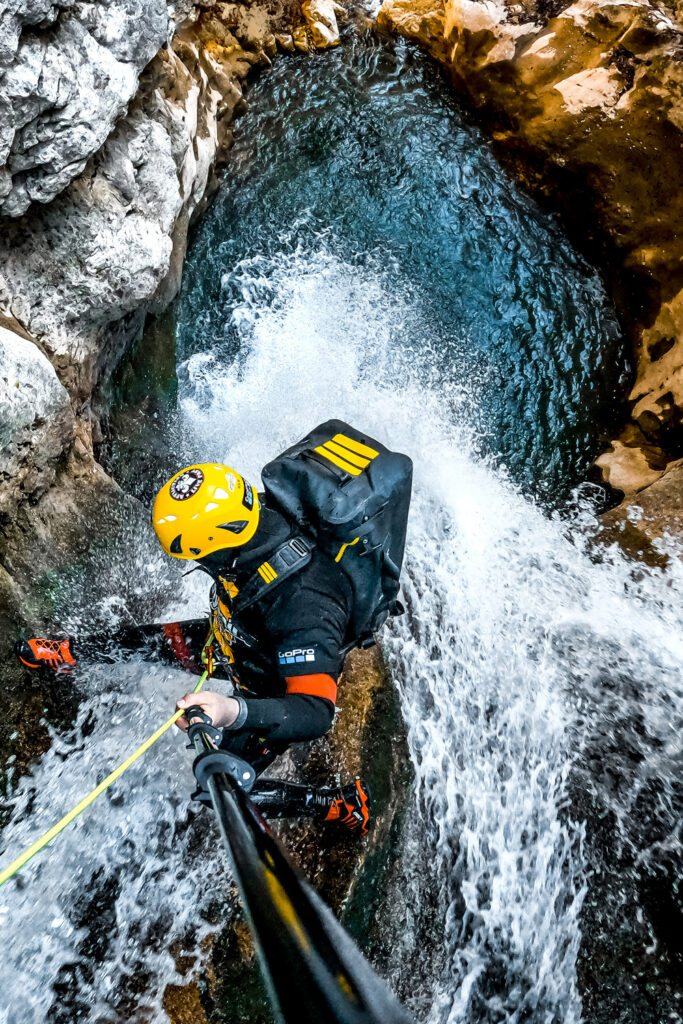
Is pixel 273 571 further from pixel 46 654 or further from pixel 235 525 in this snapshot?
pixel 46 654

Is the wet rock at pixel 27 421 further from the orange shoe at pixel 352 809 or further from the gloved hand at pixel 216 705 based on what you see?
the orange shoe at pixel 352 809

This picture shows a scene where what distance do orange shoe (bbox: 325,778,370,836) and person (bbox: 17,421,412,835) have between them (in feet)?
0.10

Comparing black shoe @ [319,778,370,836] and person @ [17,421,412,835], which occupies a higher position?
person @ [17,421,412,835]

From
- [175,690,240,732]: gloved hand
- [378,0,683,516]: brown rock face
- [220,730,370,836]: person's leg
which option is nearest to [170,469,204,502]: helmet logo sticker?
[175,690,240,732]: gloved hand

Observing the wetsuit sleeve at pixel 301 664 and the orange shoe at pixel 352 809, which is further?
the orange shoe at pixel 352 809

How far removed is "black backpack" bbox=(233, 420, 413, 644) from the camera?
313cm

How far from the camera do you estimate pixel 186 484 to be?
3039mm

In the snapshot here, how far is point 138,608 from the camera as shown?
4.73 meters

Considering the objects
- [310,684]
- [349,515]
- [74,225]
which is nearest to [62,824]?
[310,684]

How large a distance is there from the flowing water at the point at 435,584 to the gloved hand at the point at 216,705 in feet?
4.86

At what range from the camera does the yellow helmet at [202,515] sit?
295cm

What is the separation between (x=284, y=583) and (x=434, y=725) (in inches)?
85.8

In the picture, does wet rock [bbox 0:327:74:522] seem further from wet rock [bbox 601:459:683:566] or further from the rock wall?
wet rock [bbox 601:459:683:566]

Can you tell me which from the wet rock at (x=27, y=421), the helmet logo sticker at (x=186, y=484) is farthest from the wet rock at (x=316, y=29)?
the helmet logo sticker at (x=186, y=484)
